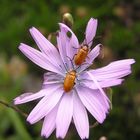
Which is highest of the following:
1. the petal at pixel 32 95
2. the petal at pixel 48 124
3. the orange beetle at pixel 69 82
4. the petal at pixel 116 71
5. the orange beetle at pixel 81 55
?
the orange beetle at pixel 81 55

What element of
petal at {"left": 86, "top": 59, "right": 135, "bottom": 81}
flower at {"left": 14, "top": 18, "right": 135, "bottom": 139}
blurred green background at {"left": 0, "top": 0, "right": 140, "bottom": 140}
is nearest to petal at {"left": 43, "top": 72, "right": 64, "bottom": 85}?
flower at {"left": 14, "top": 18, "right": 135, "bottom": 139}

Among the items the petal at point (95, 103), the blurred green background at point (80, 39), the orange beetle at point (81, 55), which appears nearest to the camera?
the petal at point (95, 103)

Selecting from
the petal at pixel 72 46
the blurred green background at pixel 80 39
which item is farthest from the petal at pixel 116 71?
the blurred green background at pixel 80 39

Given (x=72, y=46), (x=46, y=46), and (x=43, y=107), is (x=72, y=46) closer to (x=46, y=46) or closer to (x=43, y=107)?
(x=46, y=46)

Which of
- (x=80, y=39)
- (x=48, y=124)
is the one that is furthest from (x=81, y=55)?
(x=80, y=39)

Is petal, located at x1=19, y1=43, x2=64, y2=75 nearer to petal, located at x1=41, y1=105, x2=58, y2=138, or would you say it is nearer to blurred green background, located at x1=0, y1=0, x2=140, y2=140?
petal, located at x1=41, y1=105, x2=58, y2=138

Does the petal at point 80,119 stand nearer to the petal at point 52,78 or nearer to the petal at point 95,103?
the petal at point 95,103

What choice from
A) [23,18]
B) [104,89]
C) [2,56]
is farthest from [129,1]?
[104,89]
